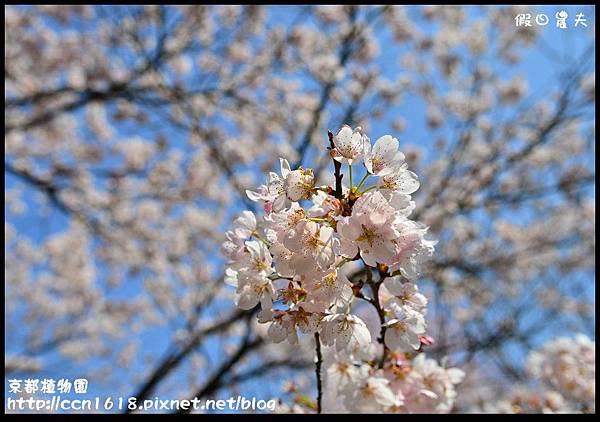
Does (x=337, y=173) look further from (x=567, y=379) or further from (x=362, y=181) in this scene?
(x=567, y=379)

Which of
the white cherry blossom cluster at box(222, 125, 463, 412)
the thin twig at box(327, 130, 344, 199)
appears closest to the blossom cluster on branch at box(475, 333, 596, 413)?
the white cherry blossom cluster at box(222, 125, 463, 412)

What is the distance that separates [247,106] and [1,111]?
2239mm

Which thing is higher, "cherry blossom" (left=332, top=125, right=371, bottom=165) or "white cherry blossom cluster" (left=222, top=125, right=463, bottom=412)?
"cherry blossom" (left=332, top=125, right=371, bottom=165)

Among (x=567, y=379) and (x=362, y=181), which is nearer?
(x=362, y=181)

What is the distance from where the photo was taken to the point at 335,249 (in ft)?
3.74

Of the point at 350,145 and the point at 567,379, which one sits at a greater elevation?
the point at 350,145

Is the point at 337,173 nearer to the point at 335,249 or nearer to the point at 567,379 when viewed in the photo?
the point at 335,249

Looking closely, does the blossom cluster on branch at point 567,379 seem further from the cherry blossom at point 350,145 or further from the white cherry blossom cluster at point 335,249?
the cherry blossom at point 350,145

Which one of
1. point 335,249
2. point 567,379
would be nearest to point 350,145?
point 335,249

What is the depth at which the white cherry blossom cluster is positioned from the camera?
3.68 feet

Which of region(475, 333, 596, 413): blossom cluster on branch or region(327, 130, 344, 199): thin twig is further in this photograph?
region(475, 333, 596, 413): blossom cluster on branch

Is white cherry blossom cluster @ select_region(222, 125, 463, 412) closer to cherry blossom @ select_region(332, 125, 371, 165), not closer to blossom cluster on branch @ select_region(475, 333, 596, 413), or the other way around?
cherry blossom @ select_region(332, 125, 371, 165)
